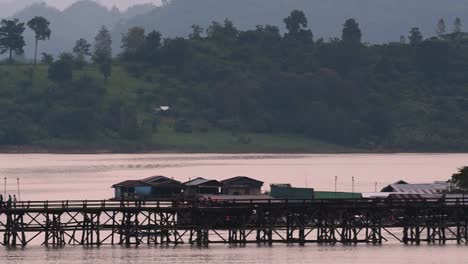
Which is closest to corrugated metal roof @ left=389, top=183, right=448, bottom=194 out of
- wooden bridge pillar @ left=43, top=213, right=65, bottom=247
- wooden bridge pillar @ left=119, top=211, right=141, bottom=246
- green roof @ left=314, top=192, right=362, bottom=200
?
green roof @ left=314, top=192, right=362, bottom=200

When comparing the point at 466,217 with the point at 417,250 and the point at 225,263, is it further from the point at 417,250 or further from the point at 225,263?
the point at 225,263

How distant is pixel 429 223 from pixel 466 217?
2223 millimetres

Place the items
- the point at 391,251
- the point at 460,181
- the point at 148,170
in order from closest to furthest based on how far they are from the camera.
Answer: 1. the point at 391,251
2. the point at 460,181
3. the point at 148,170

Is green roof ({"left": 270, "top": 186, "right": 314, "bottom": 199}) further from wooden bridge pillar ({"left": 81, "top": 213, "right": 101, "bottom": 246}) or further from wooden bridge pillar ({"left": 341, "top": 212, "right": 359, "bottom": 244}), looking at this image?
wooden bridge pillar ({"left": 81, "top": 213, "right": 101, "bottom": 246})

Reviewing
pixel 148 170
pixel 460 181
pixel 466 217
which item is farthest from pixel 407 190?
pixel 148 170

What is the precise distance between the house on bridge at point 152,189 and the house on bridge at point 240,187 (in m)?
3.62

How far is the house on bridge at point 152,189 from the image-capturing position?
385ft

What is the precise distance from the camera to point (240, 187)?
388ft

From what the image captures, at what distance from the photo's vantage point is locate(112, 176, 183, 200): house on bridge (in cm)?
11750

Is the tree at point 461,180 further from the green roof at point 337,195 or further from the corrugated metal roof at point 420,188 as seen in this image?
the green roof at point 337,195

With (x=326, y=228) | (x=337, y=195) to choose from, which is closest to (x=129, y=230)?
(x=326, y=228)

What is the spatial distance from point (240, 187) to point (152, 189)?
6949mm

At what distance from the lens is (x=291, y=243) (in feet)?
287

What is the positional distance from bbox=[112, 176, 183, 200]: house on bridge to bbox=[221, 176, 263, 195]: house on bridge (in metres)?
3.62
